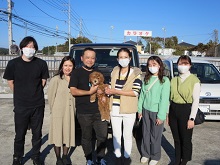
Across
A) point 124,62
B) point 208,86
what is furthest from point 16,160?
point 208,86

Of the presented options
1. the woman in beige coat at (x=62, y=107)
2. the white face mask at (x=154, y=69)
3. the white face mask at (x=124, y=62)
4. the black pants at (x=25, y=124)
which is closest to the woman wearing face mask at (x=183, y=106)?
the white face mask at (x=154, y=69)

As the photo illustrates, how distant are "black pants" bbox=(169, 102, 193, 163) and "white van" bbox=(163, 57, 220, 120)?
113 inches

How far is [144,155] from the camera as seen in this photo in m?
4.21

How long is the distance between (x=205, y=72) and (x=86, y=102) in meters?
5.35

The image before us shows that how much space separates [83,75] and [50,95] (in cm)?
66

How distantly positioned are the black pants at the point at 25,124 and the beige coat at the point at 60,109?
0.27 m

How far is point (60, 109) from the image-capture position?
3.78m

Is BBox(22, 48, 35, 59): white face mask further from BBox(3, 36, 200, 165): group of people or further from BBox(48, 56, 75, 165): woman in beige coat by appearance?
BBox(48, 56, 75, 165): woman in beige coat

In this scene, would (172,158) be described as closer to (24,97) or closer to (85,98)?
(85,98)

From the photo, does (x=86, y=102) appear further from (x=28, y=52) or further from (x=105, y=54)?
(x=105, y=54)

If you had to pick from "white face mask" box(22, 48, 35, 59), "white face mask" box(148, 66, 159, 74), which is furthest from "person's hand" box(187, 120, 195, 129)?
"white face mask" box(22, 48, 35, 59)

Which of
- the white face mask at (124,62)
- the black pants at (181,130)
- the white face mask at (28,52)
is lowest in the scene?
the black pants at (181,130)

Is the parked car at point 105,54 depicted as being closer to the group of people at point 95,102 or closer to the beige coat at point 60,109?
the group of people at point 95,102

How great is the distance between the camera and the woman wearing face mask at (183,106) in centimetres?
359
